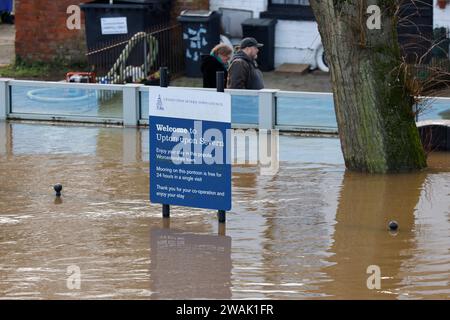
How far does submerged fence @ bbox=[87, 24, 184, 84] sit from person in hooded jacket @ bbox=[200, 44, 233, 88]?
428 cm

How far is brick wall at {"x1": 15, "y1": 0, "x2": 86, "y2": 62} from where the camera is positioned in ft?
79.1

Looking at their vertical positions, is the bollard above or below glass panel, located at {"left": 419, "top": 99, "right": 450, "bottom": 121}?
below

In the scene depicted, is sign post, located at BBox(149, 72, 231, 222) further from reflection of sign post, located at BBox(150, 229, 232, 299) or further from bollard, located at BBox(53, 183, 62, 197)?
bollard, located at BBox(53, 183, 62, 197)

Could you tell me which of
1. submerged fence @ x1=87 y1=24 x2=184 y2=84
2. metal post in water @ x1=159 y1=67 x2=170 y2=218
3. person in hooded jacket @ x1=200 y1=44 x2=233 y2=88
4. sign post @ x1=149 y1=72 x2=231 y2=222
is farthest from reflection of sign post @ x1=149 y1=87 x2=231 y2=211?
submerged fence @ x1=87 y1=24 x2=184 y2=84

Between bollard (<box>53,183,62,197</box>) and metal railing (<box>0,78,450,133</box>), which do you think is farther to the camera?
metal railing (<box>0,78,450,133</box>)

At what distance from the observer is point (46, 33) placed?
2434 cm

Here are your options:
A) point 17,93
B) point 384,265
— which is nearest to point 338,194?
point 384,265

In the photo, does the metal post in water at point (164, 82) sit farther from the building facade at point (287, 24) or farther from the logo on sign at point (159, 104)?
the building facade at point (287, 24)

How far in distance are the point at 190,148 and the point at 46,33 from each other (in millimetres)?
13505

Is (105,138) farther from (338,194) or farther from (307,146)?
(338,194)

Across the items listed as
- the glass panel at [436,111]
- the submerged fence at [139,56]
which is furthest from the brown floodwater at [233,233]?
the submerged fence at [139,56]

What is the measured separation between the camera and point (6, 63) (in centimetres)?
2520

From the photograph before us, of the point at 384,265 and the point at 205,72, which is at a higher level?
the point at 205,72

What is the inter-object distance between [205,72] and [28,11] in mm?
8190
